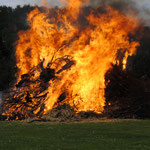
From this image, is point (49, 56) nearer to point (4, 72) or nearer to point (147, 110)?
point (147, 110)

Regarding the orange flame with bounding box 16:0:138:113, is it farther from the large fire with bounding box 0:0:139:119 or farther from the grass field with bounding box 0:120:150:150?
the grass field with bounding box 0:120:150:150

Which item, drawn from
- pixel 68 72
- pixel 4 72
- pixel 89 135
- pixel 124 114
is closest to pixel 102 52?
pixel 68 72

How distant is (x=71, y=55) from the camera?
30.8 meters

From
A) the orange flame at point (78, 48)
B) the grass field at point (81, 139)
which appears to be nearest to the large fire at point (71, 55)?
the orange flame at point (78, 48)

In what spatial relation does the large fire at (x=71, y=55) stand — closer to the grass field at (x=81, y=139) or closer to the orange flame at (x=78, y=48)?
the orange flame at (x=78, y=48)

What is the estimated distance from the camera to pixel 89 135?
1952 cm

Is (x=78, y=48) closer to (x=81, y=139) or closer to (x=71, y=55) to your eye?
(x=71, y=55)

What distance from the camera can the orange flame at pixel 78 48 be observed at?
29.9 meters

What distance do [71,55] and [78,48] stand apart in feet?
2.34

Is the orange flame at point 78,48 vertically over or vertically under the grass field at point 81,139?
over

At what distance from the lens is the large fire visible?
2986cm

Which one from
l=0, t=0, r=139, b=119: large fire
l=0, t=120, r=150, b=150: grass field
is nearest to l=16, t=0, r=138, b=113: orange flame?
l=0, t=0, r=139, b=119: large fire

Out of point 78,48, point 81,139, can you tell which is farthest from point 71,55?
point 81,139

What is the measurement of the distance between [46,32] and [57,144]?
17109mm
